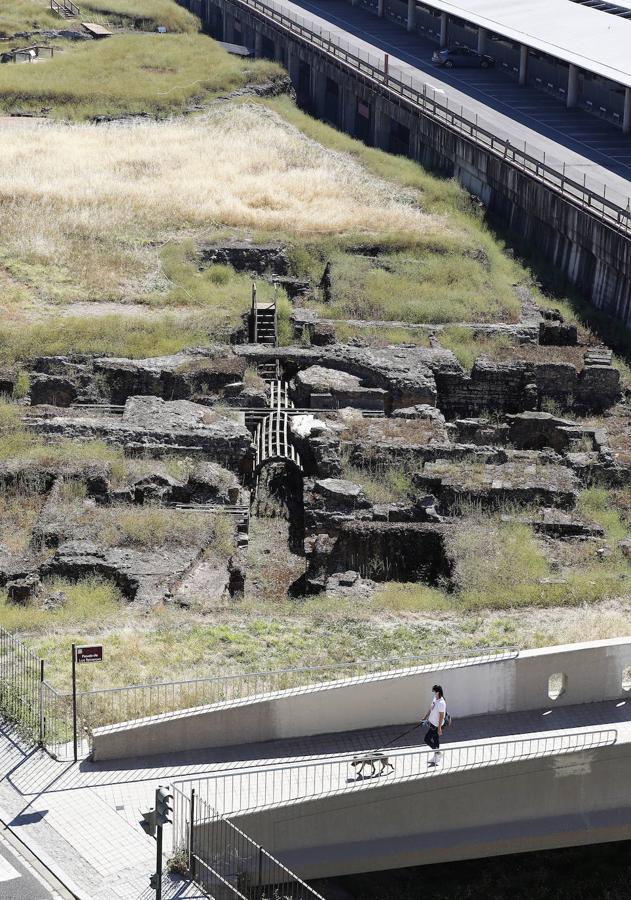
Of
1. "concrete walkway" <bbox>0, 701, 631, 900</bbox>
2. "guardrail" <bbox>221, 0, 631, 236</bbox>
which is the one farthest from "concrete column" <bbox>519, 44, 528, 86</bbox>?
"concrete walkway" <bbox>0, 701, 631, 900</bbox>

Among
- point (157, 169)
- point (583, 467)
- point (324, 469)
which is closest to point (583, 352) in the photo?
point (583, 467)

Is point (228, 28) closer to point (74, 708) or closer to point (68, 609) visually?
point (68, 609)

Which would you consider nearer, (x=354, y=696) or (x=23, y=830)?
(x=23, y=830)

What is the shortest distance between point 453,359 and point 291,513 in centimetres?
913

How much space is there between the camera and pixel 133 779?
748 inches

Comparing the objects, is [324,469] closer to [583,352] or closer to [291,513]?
[291,513]

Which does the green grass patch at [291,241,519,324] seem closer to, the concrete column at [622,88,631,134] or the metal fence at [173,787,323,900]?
the concrete column at [622,88,631,134]

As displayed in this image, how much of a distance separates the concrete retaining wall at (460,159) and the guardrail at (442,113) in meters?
0.30

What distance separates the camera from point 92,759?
1941 centimetres

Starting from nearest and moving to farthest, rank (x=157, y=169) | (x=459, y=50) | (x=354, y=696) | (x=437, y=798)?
1. (x=437, y=798)
2. (x=354, y=696)
3. (x=157, y=169)
4. (x=459, y=50)

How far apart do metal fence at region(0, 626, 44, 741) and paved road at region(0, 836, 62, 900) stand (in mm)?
2539

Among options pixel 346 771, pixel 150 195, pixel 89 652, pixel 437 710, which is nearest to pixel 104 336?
pixel 150 195

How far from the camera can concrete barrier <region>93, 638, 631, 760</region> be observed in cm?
1956

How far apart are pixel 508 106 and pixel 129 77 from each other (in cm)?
1771
